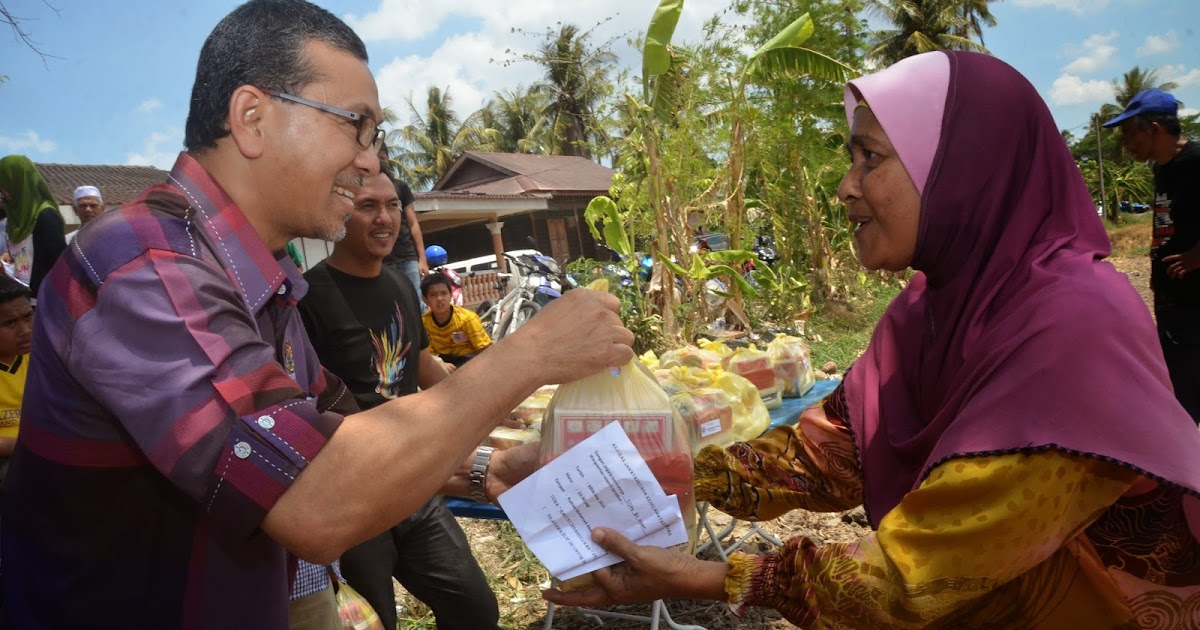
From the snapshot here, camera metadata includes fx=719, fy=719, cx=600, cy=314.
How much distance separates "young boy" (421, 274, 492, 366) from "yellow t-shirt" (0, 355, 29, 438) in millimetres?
3063

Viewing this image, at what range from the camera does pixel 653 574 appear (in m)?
1.59

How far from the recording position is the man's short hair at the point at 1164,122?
413cm

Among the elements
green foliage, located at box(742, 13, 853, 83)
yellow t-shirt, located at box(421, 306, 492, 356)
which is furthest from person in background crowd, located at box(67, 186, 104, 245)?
A: green foliage, located at box(742, 13, 853, 83)

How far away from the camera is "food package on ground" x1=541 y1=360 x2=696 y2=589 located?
171 cm

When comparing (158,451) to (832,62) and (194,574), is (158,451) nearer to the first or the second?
(194,574)

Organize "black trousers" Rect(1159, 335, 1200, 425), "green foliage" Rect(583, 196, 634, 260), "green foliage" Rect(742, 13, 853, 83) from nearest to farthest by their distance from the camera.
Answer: "black trousers" Rect(1159, 335, 1200, 425) < "green foliage" Rect(583, 196, 634, 260) < "green foliage" Rect(742, 13, 853, 83)

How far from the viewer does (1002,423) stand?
136 centimetres

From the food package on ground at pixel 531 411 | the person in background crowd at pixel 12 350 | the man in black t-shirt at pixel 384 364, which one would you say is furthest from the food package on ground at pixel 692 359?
the person in background crowd at pixel 12 350

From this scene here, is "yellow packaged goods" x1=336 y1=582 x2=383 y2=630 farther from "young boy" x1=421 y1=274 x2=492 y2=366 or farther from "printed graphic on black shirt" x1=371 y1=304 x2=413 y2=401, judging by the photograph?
"young boy" x1=421 y1=274 x2=492 y2=366

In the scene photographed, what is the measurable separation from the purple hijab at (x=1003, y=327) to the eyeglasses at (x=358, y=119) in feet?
3.84

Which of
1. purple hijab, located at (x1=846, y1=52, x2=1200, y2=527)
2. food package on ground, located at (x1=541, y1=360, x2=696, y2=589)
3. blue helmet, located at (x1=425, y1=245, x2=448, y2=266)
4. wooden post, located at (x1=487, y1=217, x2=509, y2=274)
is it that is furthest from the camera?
wooden post, located at (x1=487, y1=217, x2=509, y2=274)

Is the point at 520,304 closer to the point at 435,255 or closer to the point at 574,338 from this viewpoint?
the point at 435,255

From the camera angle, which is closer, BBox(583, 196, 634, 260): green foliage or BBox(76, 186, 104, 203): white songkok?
BBox(76, 186, 104, 203): white songkok

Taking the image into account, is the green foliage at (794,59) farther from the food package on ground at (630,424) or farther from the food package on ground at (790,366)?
the food package on ground at (630,424)
